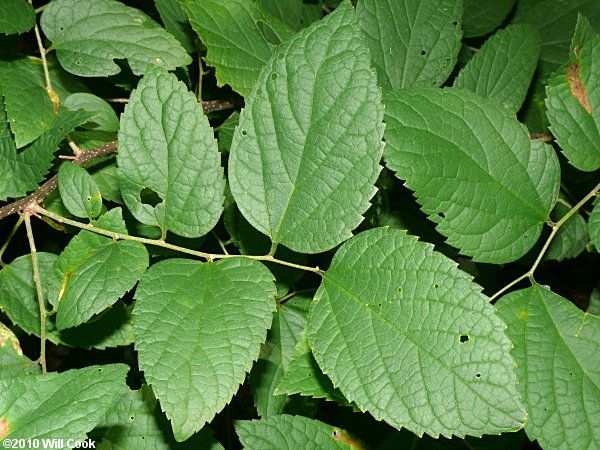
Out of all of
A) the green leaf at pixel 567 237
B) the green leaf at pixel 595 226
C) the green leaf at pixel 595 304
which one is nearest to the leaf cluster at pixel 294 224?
the green leaf at pixel 595 226

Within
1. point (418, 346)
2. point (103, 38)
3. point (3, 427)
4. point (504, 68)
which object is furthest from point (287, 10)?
point (3, 427)

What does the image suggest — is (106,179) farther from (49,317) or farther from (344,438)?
(344,438)

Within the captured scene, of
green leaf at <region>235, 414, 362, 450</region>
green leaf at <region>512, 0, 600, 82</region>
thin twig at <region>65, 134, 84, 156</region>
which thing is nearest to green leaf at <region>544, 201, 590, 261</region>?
green leaf at <region>512, 0, 600, 82</region>

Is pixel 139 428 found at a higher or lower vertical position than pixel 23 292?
lower

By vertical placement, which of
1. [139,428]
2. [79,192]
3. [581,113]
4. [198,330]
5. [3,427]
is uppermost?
A: [581,113]

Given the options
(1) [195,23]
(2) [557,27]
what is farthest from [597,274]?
(1) [195,23]

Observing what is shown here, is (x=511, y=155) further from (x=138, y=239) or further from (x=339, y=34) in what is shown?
(x=138, y=239)

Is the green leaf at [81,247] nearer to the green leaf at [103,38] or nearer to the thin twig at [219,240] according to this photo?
the thin twig at [219,240]
